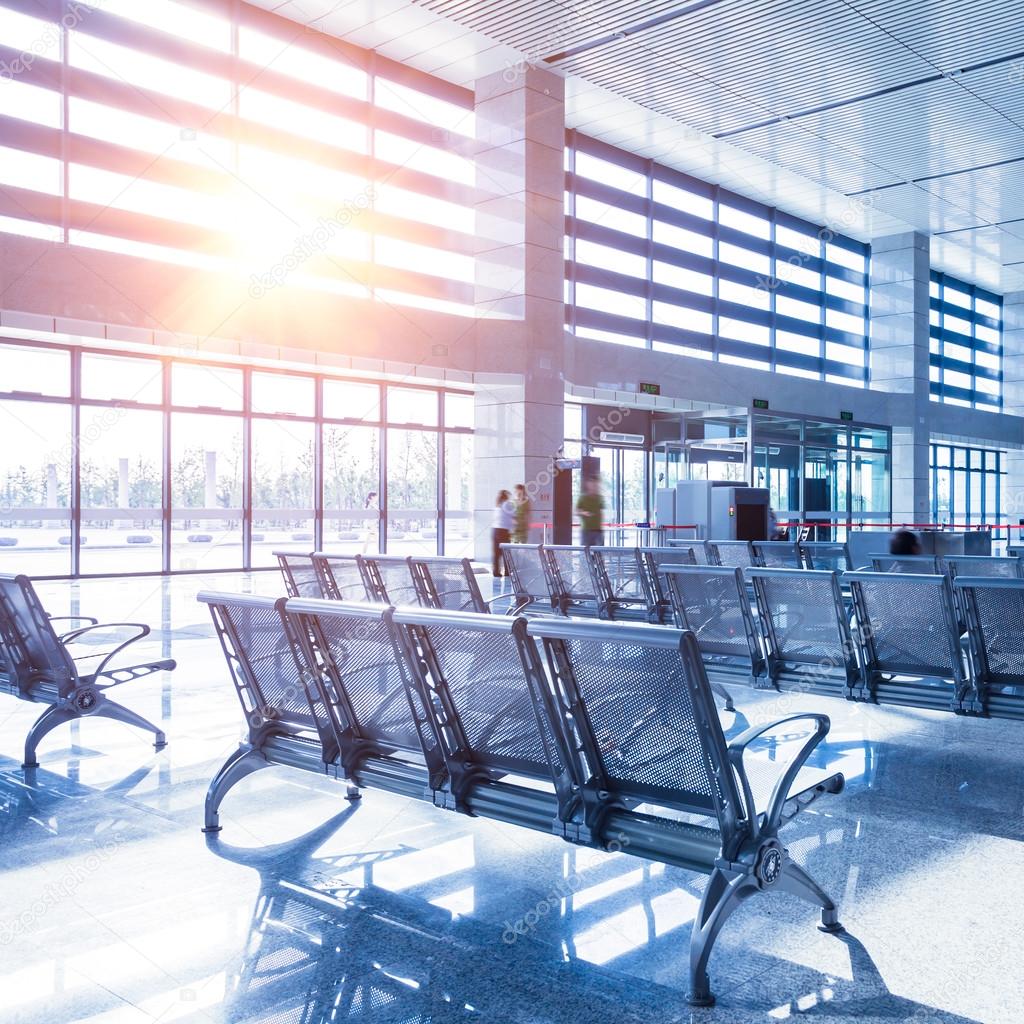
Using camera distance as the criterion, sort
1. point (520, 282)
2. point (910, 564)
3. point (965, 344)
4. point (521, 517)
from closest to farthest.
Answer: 1. point (910, 564)
2. point (521, 517)
3. point (520, 282)
4. point (965, 344)

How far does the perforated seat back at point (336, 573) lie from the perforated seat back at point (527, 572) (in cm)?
125

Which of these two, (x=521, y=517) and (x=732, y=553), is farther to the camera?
(x=521, y=517)

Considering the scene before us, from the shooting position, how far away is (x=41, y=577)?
15.3 metres

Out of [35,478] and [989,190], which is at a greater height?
[989,190]

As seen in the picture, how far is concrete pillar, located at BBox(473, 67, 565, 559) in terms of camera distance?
51.8 ft

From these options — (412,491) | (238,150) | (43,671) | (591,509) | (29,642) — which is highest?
(238,150)

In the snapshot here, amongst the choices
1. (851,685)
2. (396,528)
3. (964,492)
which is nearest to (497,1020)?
(851,685)

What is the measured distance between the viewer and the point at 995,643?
440 cm

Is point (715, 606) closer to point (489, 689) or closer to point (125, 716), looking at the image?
point (489, 689)

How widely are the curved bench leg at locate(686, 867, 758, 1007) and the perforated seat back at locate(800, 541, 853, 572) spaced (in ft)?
20.5

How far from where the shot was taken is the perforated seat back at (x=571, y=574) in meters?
7.56

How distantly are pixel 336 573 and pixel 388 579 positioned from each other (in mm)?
490

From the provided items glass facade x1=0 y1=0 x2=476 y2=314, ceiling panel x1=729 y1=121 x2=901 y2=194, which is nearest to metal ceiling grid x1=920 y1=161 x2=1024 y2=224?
ceiling panel x1=729 y1=121 x2=901 y2=194

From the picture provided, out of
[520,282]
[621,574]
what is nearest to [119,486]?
[520,282]
